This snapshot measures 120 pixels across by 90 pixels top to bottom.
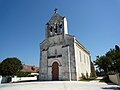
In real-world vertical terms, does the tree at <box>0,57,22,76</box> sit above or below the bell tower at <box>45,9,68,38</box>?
below

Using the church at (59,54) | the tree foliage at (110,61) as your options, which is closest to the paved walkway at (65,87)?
the tree foliage at (110,61)

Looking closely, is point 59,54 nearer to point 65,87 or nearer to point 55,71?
point 55,71

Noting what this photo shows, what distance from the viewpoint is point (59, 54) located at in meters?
24.9

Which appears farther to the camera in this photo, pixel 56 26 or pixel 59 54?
pixel 56 26

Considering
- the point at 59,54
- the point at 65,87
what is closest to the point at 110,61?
the point at 59,54

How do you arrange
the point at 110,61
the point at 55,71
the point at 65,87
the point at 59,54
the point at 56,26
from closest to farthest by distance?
1. the point at 65,87
2. the point at 110,61
3. the point at 55,71
4. the point at 59,54
5. the point at 56,26

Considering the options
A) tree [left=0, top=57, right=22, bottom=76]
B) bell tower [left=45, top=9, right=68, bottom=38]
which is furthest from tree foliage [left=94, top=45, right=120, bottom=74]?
tree [left=0, top=57, right=22, bottom=76]

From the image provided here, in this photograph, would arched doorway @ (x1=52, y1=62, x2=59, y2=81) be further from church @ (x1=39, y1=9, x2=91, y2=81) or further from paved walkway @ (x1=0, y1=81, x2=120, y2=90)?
paved walkway @ (x1=0, y1=81, x2=120, y2=90)

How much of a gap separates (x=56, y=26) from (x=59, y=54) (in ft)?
19.5

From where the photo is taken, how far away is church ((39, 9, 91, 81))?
23.2 metres

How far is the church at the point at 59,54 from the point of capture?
23.2 meters

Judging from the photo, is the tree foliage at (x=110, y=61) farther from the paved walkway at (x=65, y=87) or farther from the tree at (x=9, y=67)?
the tree at (x=9, y=67)

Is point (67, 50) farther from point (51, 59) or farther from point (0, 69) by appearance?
point (0, 69)

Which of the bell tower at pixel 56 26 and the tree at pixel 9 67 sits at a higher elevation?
the bell tower at pixel 56 26
